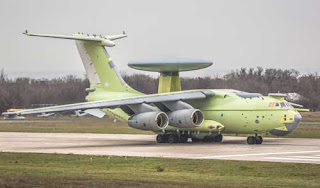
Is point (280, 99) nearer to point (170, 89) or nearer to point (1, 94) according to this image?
point (170, 89)

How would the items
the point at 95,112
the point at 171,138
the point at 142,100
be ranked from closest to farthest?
the point at 142,100 < the point at 171,138 < the point at 95,112

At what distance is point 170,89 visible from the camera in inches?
1538

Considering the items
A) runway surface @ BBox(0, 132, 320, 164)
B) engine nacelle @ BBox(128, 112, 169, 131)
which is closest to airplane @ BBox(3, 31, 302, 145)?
engine nacelle @ BBox(128, 112, 169, 131)

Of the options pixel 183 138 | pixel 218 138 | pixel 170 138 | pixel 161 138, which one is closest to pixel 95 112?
pixel 161 138

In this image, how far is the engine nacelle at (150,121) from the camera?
35344 millimetres

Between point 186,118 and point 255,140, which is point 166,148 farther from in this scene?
point 255,140

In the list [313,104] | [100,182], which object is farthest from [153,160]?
[313,104]


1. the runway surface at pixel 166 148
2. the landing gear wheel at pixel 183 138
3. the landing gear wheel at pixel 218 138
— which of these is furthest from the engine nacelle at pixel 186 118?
the landing gear wheel at pixel 218 138

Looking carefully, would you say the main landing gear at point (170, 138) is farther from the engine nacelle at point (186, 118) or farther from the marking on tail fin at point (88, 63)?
the marking on tail fin at point (88, 63)

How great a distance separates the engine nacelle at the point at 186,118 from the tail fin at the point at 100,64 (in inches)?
172

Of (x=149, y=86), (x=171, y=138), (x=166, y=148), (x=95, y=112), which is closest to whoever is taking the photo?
(x=166, y=148)

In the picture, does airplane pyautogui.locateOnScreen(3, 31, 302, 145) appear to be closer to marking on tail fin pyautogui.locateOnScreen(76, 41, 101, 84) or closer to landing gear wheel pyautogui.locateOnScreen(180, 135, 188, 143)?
landing gear wheel pyautogui.locateOnScreen(180, 135, 188, 143)

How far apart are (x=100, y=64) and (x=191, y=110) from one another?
22.6ft

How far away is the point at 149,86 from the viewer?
6231 centimetres
